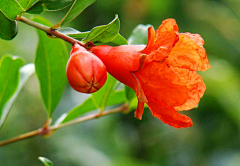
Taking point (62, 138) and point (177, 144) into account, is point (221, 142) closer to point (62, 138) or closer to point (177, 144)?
point (177, 144)

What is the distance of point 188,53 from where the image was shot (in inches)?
36.9

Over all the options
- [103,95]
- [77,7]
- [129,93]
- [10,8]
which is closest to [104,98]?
[103,95]

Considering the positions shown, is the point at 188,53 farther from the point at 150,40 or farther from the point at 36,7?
the point at 36,7

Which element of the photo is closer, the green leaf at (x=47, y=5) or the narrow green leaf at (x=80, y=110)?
the green leaf at (x=47, y=5)

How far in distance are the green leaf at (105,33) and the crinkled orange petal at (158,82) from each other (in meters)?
0.10

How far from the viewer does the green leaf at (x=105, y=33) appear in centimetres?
88

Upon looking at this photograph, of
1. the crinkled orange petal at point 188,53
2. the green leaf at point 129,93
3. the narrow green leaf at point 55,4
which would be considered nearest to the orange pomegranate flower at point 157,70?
the crinkled orange petal at point 188,53

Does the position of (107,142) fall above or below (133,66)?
below

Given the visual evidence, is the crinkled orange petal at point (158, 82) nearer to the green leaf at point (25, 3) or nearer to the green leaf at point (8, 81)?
the green leaf at point (25, 3)

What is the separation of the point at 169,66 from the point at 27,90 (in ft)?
6.42

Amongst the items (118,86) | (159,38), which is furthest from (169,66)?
(118,86)

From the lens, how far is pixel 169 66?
90cm

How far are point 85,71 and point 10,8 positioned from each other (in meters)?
0.22

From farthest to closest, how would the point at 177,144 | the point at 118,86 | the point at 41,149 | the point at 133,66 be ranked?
1. the point at 177,144
2. the point at 41,149
3. the point at 118,86
4. the point at 133,66
